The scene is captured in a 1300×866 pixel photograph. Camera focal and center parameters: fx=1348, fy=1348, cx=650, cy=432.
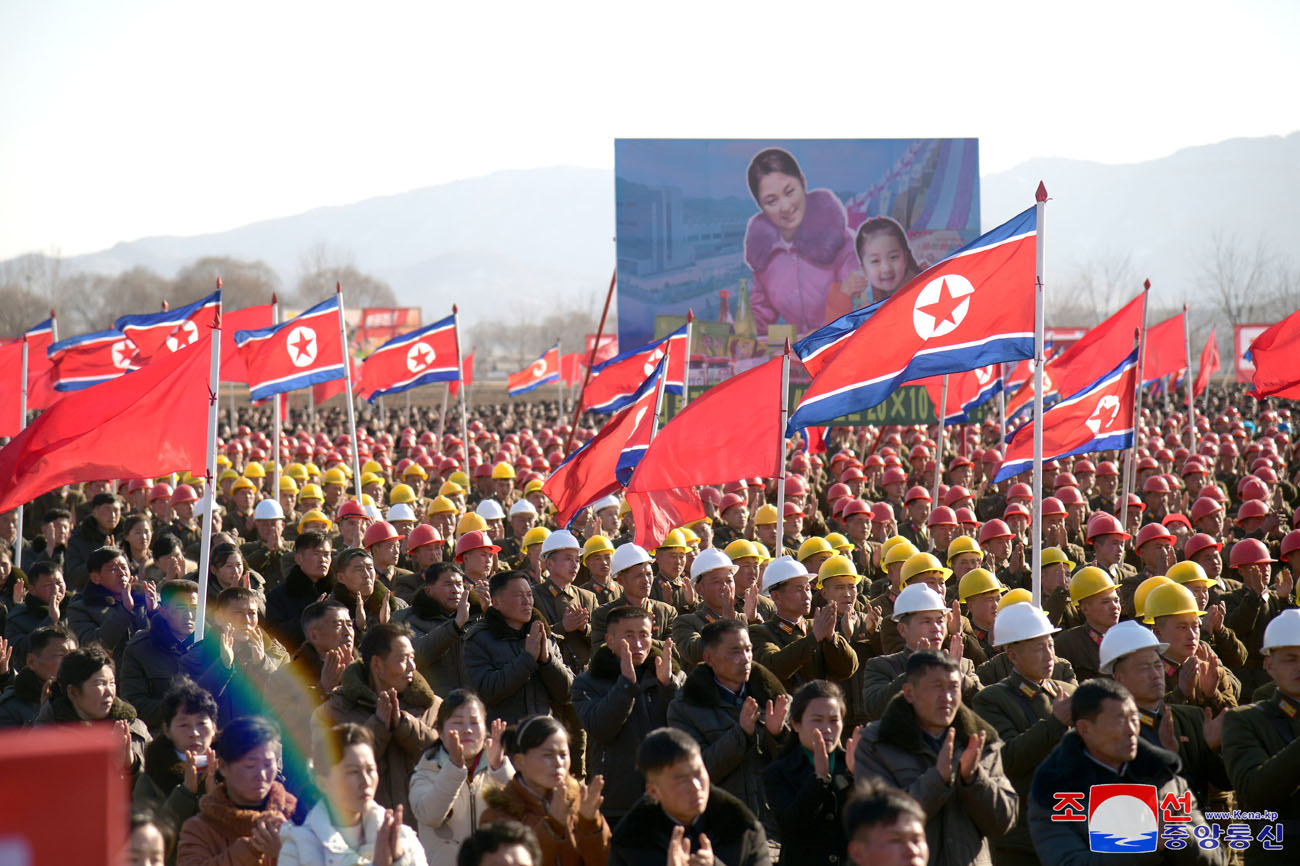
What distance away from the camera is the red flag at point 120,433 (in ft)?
28.5

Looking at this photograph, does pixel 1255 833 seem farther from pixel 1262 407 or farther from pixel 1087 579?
pixel 1262 407

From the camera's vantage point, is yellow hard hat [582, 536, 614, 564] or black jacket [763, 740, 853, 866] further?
yellow hard hat [582, 536, 614, 564]

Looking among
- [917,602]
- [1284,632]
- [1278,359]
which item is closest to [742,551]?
[917,602]

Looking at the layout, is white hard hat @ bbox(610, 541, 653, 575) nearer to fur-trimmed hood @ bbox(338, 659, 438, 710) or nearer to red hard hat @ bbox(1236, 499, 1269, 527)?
fur-trimmed hood @ bbox(338, 659, 438, 710)

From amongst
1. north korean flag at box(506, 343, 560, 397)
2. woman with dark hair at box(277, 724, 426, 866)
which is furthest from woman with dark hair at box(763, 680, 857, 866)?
north korean flag at box(506, 343, 560, 397)

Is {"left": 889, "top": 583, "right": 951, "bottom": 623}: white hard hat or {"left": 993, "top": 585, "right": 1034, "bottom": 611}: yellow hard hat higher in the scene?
{"left": 889, "top": 583, "right": 951, "bottom": 623}: white hard hat

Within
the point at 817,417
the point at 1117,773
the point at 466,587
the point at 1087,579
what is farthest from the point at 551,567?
the point at 1117,773

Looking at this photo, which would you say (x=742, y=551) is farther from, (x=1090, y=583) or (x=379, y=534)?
(x=379, y=534)

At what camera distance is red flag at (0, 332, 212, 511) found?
869cm

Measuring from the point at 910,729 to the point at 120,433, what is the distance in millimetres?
5718

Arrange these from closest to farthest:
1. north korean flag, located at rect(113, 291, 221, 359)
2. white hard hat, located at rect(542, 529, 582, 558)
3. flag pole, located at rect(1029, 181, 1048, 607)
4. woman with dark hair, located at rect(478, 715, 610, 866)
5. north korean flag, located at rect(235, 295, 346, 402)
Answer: woman with dark hair, located at rect(478, 715, 610, 866) < flag pole, located at rect(1029, 181, 1048, 607) < white hard hat, located at rect(542, 529, 582, 558) < north korean flag, located at rect(235, 295, 346, 402) < north korean flag, located at rect(113, 291, 221, 359)

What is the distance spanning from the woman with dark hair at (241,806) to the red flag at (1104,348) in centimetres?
1083

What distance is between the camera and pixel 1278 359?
12.1 m

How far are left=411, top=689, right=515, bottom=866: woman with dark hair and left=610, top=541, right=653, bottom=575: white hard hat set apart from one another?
3.34 meters
